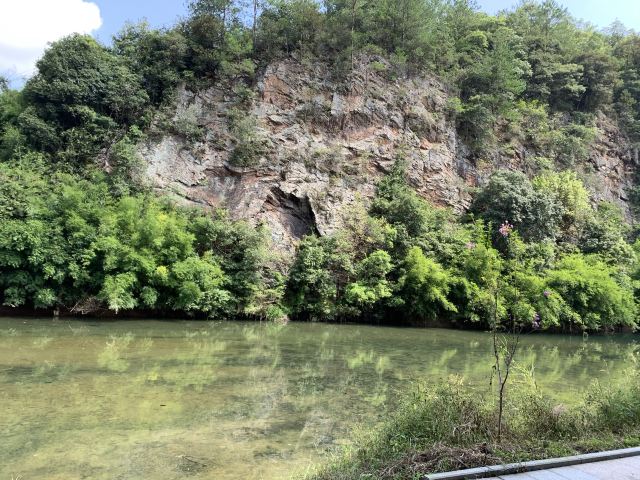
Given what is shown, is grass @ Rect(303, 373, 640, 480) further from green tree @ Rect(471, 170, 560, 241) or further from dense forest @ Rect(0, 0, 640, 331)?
green tree @ Rect(471, 170, 560, 241)

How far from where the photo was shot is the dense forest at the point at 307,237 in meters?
16.7

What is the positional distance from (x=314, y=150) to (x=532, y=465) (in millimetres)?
21601

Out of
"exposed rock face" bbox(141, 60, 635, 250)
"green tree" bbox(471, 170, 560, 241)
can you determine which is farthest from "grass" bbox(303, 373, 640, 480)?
"green tree" bbox(471, 170, 560, 241)

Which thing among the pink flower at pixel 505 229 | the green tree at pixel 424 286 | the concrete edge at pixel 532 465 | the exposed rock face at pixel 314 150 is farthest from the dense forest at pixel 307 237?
the concrete edge at pixel 532 465

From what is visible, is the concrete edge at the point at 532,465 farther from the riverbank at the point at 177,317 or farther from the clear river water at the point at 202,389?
the riverbank at the point at 177,317

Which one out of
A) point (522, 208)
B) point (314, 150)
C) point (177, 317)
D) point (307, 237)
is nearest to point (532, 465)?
point (177, 317)

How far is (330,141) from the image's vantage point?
995 inches

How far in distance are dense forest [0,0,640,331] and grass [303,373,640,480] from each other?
7.93m

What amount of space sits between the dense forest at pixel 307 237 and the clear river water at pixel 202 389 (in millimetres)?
2589

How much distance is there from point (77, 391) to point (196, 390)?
1895 mm

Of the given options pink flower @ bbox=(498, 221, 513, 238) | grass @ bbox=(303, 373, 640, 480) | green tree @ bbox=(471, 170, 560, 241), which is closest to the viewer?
grass @ bbox=(303, 373, 640, 480)

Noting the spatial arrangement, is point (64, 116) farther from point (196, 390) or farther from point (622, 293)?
point (622, 293)

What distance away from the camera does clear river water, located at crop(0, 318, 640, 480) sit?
17.0ft

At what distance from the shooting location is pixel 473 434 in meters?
4.38
